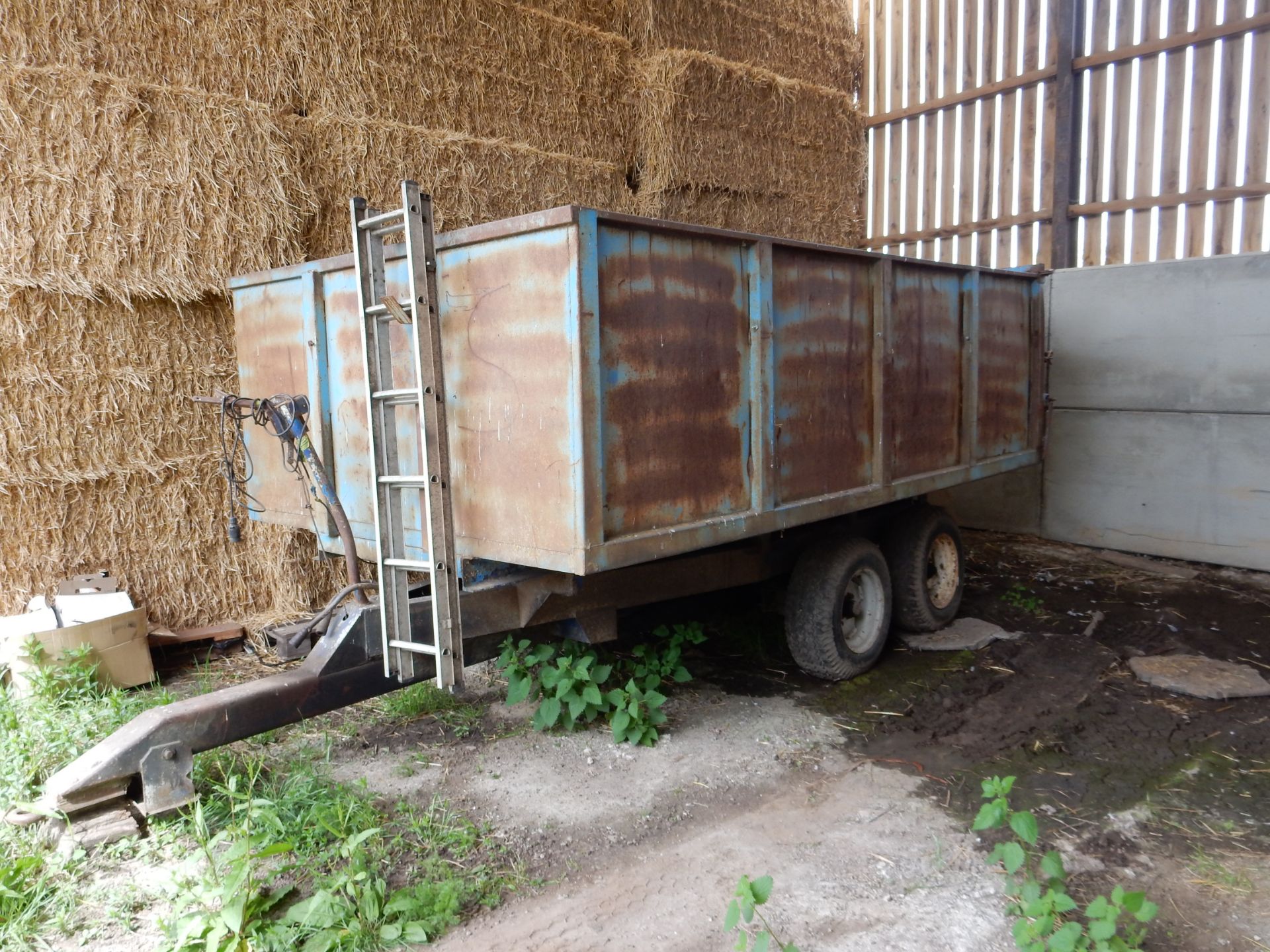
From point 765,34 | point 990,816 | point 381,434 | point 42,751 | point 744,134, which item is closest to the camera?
point 990,816

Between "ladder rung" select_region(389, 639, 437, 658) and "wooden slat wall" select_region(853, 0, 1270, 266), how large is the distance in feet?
26.8

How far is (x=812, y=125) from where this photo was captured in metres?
9.66

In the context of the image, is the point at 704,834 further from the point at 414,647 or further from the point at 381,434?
the point at 381,434

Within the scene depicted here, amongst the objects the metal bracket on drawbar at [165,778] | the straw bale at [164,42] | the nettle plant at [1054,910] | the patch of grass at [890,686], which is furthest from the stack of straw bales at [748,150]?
the nettle plant at [1054,910]

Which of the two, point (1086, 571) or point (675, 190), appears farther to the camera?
point (675, 190)

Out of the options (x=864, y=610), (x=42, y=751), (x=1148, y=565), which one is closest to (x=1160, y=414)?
(x=1148, y=565)

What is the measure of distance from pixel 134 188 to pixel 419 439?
302cm

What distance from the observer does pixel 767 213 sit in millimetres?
9273

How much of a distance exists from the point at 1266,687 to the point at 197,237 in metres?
6.93

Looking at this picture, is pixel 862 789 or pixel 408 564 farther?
pixel 862 789

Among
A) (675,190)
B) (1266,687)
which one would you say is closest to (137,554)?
(675,190)

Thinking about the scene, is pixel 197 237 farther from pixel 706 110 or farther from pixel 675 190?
pixel 706 110

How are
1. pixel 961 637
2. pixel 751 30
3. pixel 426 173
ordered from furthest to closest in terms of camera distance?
pixel 751 30 → pixel 426 173 → pixel 961 637

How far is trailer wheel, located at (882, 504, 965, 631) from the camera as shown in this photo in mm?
5887
